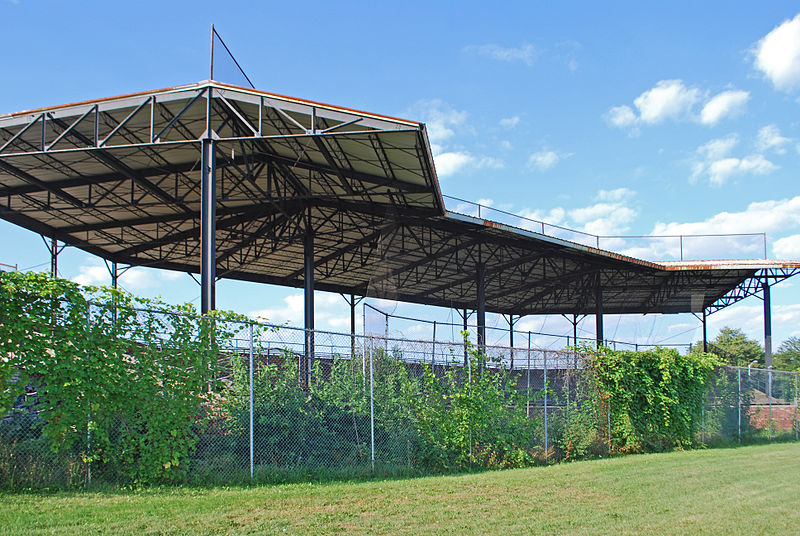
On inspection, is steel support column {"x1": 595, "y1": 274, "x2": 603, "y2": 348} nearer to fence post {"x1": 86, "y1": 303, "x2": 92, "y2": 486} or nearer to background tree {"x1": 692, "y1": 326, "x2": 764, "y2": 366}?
fence post {"x1": 86, "y1": 303, "x2": 92, "y2": 486}

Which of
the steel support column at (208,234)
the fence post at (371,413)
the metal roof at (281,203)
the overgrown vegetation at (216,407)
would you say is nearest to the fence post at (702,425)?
the overgrown vegetation at (216,407)

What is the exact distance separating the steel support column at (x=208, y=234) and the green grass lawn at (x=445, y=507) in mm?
5843

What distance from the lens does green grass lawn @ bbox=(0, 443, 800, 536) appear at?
7383 mm

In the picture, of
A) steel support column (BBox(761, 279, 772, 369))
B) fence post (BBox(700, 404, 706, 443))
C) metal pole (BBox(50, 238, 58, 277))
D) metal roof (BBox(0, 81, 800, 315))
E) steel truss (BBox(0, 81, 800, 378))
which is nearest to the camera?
steel truss (BBox(0, 81, 800, 378))

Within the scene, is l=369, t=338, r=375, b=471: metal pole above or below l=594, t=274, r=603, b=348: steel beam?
below

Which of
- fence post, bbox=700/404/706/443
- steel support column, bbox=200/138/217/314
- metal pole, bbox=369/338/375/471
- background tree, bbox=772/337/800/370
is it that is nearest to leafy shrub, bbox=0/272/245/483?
metal pole, bbox=369/338/375/471

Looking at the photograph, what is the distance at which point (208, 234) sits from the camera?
15.2 m

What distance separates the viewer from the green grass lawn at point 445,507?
7383 mm

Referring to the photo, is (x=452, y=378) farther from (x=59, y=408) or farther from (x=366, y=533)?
(x=59, y=408)

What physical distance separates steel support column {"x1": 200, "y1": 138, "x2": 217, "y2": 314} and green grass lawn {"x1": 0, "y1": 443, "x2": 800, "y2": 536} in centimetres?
584

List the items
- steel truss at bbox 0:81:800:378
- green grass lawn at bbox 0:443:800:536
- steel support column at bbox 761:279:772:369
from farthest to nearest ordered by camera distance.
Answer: steel support column at bbox 761:279:772:369, steel truss at bbox 0:81:800:378, green grass lawn at bbox 0:443:800:536

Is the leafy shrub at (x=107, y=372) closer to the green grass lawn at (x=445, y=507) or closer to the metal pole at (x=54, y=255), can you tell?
the green grass lawn at (x=445, y=507)

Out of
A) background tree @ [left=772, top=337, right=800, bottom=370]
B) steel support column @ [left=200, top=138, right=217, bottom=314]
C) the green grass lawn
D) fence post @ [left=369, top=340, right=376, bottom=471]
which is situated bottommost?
background tree @ [left=772, top=337, right=800, bottom=370]

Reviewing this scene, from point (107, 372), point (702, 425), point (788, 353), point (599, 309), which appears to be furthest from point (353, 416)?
point (788, 353)
